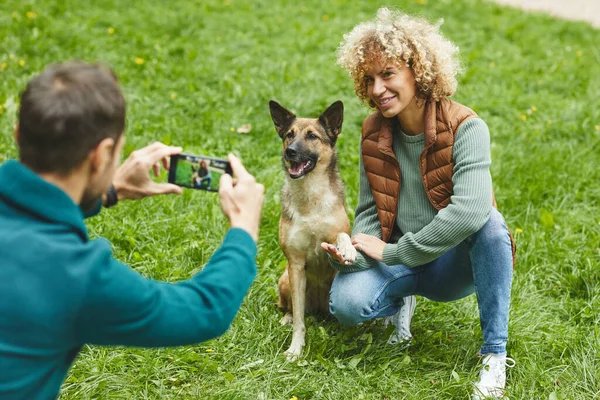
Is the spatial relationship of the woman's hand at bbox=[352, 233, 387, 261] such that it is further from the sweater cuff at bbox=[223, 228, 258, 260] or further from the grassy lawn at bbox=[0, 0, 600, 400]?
the sweater cuff at bbox=[223, 228, 258, 260]

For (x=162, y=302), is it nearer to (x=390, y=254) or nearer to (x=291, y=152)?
(x=390, y=254)

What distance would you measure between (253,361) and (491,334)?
118cm

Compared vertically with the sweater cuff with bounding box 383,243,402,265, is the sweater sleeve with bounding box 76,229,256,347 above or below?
above

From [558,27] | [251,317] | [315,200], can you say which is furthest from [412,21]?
[558,27]

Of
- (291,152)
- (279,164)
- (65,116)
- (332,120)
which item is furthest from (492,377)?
(279,164)

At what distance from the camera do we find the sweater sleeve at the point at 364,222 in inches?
132

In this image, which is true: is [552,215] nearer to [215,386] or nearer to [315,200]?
[315,200]

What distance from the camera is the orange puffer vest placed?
3076 mm

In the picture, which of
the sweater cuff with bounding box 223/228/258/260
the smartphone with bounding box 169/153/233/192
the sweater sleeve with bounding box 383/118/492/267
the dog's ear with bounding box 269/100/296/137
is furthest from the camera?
the dog's ear with bounding box 269/100/296/137

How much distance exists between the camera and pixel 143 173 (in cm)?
226

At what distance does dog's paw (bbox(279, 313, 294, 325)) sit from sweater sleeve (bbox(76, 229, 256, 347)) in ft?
6.86

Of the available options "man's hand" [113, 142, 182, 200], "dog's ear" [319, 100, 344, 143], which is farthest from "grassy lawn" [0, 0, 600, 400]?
"man's hand" [113, 142, 182, 200]

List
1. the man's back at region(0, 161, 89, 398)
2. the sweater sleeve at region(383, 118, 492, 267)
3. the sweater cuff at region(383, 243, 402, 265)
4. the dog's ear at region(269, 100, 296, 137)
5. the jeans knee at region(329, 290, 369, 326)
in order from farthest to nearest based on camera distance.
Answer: the dog's ear at region(269, 100, 296, 137) < the jeans knee at region(329, 290, 369, 326) < the sweater cuff at region(383, 243, 402, 265) < the sweater sleeve at region(383, 118, 492, 267) < the man's back at region(0, 161, 89, 398)

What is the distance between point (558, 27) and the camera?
354 inches
